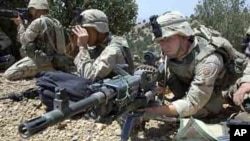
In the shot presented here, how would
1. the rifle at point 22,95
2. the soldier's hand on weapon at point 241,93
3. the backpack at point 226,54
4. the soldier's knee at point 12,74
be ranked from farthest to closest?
the soldier's knee at point 12,74, the rifle at point 22,95, the backpack at point 226,54, the soldier's hand on weapon at point 241,93

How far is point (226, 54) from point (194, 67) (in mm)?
→ 338

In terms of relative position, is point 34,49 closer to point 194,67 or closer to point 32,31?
point 32,31

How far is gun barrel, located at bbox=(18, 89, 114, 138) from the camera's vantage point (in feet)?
8.22

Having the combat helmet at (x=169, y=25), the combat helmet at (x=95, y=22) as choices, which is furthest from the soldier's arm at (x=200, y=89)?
the combat helmet at (x=95, y=22)

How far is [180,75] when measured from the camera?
4.65 meters

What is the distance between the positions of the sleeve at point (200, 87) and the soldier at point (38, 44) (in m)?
4.47

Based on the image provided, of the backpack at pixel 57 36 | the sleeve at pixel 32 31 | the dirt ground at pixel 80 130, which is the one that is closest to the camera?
the dirt ground at pixel 80 130

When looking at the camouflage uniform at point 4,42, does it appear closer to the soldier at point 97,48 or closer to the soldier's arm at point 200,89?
the soldier at point 97,48

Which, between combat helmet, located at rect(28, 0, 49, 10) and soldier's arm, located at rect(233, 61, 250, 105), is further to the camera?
combat helmet, located at rect(28, 0, 49, 10)

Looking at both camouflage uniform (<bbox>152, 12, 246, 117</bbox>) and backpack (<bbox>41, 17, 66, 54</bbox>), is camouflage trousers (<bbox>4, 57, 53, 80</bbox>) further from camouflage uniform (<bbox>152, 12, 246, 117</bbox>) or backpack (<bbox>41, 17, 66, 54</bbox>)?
camouflage uniform (<bbox>152, 12, 246, 117</bbox>)

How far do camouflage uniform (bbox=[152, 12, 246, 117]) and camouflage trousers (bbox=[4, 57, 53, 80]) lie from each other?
14.6 ft

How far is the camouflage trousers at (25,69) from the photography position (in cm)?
857

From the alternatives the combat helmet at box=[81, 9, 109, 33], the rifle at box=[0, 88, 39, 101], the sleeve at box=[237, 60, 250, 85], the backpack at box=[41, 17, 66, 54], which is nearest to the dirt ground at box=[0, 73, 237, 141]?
the rifle at box=[0, 88, 39, 101]

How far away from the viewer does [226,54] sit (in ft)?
14.9
